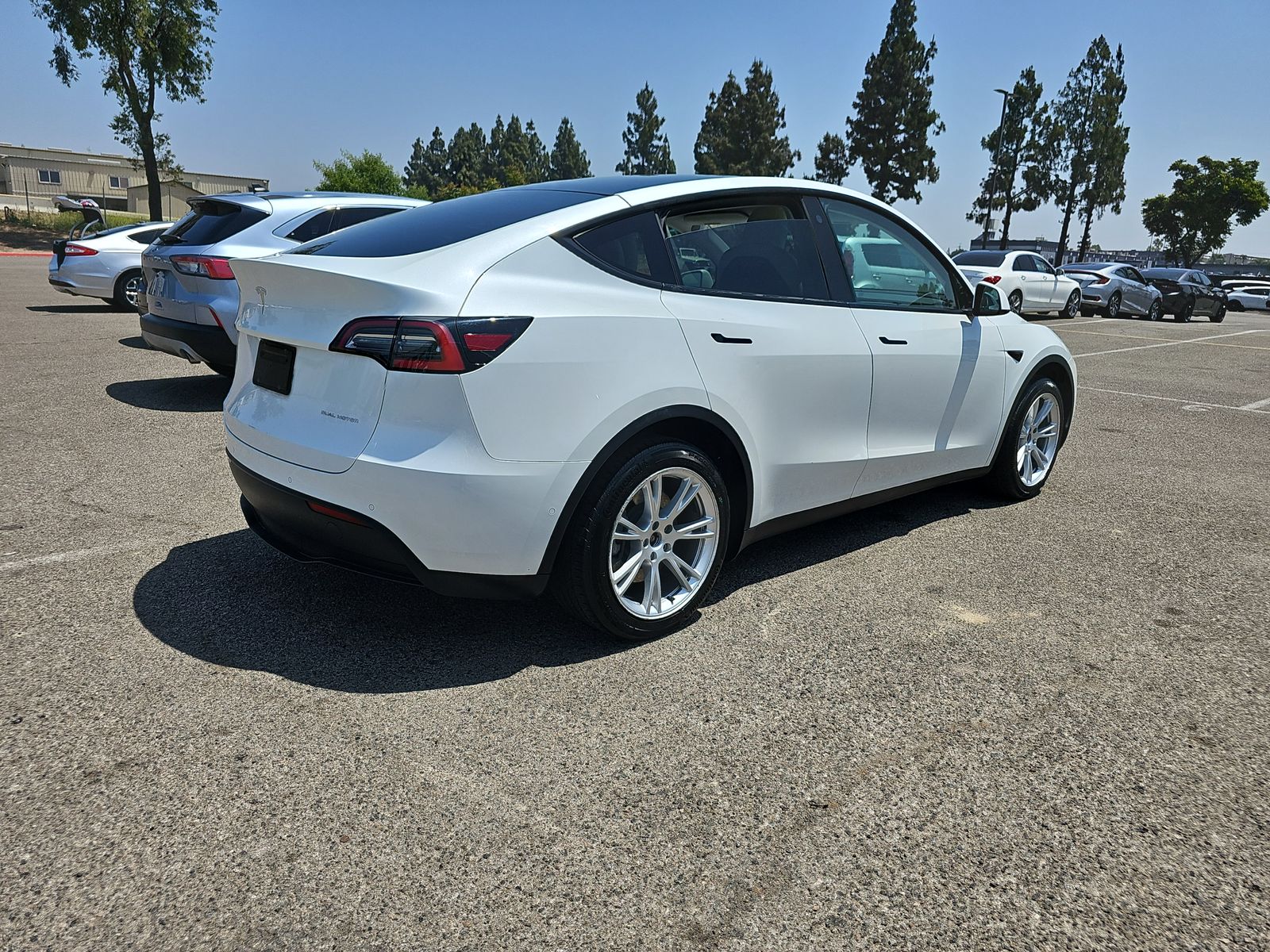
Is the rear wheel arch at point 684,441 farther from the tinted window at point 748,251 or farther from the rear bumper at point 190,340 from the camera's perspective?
the rear bumper at point 190,340

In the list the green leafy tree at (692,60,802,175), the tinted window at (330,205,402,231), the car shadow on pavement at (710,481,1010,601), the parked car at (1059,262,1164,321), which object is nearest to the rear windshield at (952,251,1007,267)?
the parked car at (1059,262,1164,321)

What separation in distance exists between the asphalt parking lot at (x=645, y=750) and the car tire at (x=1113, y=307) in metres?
23.0

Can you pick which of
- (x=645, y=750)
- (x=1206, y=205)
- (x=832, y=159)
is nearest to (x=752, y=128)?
(x=832, y=159)

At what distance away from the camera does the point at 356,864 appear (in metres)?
2.29

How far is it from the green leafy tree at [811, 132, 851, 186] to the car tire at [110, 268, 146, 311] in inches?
2230

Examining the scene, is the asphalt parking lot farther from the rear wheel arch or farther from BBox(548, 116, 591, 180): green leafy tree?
BBox(548, 116, 591, 180): green leafy tree

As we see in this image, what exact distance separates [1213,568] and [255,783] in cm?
433

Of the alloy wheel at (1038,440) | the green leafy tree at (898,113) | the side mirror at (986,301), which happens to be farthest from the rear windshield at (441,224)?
the green leafy tree at (898,113)

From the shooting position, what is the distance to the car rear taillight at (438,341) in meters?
2.95

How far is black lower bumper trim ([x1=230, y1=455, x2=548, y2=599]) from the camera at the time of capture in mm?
3092

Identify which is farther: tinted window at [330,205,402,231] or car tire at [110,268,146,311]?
car tire at [110,268,146,311]

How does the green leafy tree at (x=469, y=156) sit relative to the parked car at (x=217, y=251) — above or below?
above

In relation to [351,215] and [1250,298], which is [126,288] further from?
[1250,298]

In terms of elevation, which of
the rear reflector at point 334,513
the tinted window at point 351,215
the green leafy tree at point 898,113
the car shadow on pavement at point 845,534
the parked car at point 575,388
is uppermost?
the green leafy tree at point 898,113
